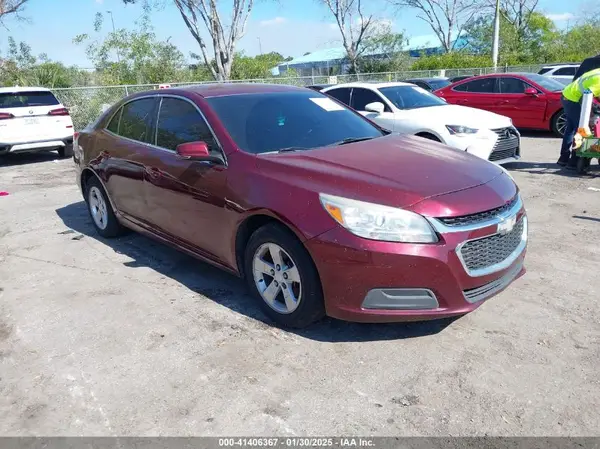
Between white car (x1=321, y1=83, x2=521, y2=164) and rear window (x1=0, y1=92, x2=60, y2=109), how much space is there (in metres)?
6.72

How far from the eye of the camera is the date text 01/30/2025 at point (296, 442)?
8.37 ft

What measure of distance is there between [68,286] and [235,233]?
1861 millimetres

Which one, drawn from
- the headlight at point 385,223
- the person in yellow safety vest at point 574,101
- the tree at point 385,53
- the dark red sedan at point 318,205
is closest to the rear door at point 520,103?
the person in yellow safety vest at point 574,101

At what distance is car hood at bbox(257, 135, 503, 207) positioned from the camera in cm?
321

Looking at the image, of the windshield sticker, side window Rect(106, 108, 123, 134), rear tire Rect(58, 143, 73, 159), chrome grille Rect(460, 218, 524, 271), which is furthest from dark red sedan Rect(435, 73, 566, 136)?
side window Rect(106, 108, 123, 134)

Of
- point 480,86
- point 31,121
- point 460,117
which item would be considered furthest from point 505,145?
point 31,121

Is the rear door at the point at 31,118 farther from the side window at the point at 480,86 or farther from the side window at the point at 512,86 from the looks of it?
the side window at the point at 512,86

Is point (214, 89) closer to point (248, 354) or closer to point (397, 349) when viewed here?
point (248, 354)

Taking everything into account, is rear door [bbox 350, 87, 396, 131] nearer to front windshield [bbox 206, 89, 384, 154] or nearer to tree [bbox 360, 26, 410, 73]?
front windshield [bbox 206, 89, 384, 154]

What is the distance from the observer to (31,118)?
444 inches

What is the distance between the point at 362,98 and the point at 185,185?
587cm

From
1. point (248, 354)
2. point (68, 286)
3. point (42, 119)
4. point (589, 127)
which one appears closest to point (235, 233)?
point (248, 354)

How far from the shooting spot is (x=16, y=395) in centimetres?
306

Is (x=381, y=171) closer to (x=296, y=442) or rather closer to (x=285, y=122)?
(x=285, y=122)
